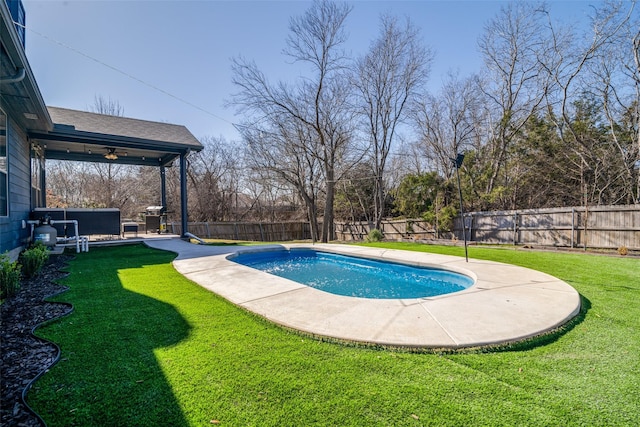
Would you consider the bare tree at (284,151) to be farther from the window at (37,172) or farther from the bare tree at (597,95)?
the bare tree at (597,95)

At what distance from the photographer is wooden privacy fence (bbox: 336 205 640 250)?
8.30m

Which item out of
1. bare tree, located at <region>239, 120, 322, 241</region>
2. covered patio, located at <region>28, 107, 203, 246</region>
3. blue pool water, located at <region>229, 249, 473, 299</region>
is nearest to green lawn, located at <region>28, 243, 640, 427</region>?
blue pool water, located at <region>229, 249, 473, 299</region>

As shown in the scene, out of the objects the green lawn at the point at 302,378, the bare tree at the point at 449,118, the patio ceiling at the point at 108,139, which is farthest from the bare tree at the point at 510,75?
the patio ceiling at the point at 108,139

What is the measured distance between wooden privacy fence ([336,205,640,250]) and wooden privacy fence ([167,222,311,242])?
26.0 feet

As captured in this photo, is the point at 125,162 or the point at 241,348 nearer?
the point at 241,348

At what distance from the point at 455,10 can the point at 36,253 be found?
11735 mm

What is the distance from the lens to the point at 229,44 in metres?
10.5

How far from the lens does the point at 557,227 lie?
9742 mm

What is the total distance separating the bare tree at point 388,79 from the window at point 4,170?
39.9 feet

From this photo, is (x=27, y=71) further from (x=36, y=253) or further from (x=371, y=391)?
(x=371, y=391)

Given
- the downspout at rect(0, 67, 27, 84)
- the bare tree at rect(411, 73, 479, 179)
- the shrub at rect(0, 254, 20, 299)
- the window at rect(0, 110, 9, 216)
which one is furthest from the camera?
the bare tree at rect(411, 73, 479, 179)

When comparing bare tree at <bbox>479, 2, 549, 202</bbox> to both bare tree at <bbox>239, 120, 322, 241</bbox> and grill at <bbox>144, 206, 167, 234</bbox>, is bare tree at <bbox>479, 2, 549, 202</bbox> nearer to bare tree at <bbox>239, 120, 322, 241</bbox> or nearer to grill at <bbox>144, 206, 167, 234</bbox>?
bare tree at <bbox>239, 120, 322, 241</bbox>

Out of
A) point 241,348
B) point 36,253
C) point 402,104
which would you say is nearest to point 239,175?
point 402,104

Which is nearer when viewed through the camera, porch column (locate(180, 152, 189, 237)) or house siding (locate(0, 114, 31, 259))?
house siding (locate(0, 114, 31, 259))
